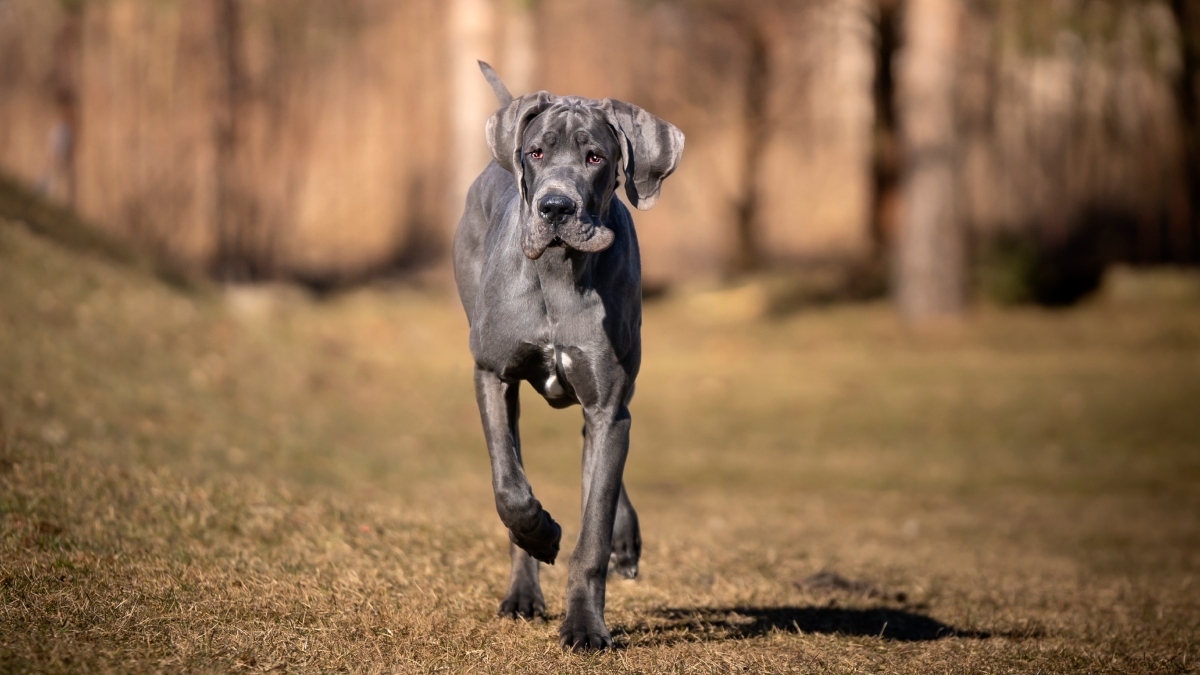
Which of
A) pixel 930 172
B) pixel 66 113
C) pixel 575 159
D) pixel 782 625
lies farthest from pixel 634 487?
pixel 66 113

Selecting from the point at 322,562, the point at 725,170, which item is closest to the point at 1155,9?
the point at 725,170

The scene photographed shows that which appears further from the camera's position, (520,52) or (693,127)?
(693,127)

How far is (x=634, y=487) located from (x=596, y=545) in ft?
23.5

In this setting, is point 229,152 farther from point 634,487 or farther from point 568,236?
point 568,236

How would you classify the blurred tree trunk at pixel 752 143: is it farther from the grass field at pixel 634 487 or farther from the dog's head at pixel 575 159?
the dog's head at pixel 575 159

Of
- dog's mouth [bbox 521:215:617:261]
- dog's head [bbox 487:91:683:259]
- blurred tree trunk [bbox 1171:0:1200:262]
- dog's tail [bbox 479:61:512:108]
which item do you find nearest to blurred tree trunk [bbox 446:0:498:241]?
blurred tree trunk [bbox 1171:0:1200:262]

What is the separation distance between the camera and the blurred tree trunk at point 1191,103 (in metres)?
20.2

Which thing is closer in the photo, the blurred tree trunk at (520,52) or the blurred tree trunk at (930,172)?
the blurred tree trunk at (930,172)

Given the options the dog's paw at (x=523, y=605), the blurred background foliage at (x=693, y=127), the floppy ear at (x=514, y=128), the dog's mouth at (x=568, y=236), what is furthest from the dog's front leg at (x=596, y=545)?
the blurred background foliage at (x=693, y=127)

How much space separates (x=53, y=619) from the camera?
473 centimetres

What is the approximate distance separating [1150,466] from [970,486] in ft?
6.64

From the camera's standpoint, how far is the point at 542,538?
4.92 m

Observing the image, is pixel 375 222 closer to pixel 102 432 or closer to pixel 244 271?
pixel 244 271

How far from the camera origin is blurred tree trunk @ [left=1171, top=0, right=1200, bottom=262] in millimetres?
20203
